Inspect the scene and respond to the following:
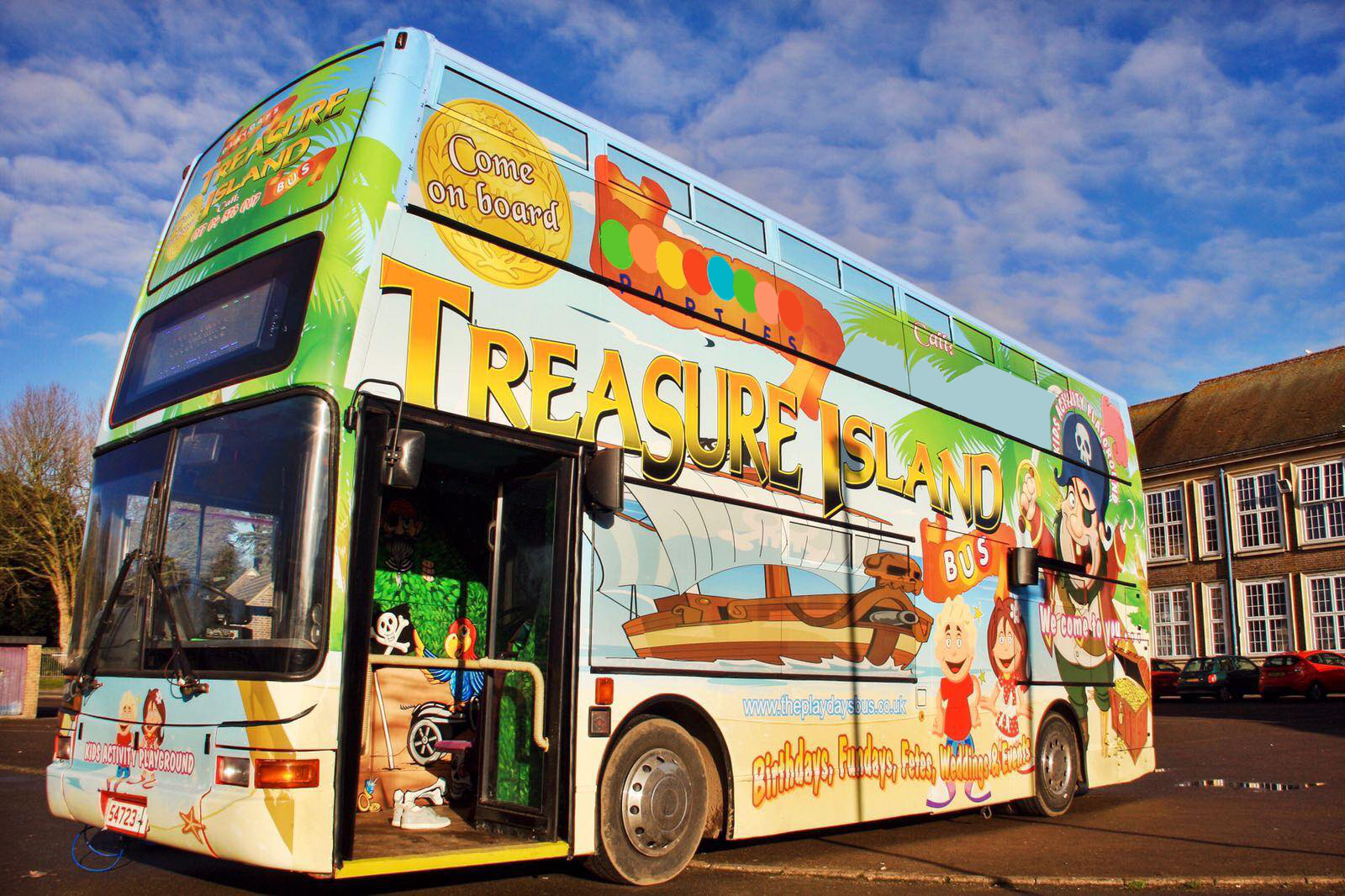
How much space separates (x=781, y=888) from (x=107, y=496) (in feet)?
15.6

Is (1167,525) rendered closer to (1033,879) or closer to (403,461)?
(1033,879)

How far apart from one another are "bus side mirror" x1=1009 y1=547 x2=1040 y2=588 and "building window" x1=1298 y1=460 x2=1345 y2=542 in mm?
36443

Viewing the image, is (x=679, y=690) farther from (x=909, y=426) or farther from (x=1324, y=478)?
(x=1324, y=478)

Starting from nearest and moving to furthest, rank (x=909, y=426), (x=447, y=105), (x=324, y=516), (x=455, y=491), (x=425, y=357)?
(x=324, y=516) → (x=425, y=357) → (x=447, y=105) → (x=455, y=491) → (x=909, y=426)

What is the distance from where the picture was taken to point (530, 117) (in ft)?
22.8

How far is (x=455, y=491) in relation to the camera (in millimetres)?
8047

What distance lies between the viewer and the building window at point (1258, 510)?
4328 cm

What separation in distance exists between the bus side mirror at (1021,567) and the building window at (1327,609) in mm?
36442

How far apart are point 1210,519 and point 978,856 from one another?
42416 millimetres

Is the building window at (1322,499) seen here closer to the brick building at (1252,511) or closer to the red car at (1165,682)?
the brick building at (1252,511)

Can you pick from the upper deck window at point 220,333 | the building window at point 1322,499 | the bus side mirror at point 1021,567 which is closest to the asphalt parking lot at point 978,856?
the bus side mirror at point 1021,567

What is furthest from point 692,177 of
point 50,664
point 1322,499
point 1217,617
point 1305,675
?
point 1217,617

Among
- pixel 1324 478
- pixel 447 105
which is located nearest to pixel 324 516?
pixel 447 105

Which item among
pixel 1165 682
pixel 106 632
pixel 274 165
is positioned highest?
pixel 274 165
